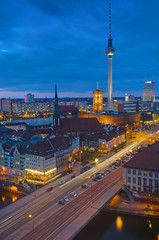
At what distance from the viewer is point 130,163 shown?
41.6 metres

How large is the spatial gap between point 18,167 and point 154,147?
110 ft

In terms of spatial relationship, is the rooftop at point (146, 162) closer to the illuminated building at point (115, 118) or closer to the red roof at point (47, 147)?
the red roof at point (47, 147)

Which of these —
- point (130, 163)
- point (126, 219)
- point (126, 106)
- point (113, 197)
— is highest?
point (126, 106)

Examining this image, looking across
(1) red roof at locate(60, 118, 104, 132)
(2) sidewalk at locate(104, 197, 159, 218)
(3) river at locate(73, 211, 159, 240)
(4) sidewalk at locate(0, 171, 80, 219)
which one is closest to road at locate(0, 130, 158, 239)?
(4) sidewalk at locate(0, 171, 80, 219)

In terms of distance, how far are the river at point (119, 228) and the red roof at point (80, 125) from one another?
48390 millimetres

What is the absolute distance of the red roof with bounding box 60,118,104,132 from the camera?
82.6m

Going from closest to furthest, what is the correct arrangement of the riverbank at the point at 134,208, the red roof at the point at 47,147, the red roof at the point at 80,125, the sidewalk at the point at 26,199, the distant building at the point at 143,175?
the sidewalk at the point at 26,199
the riverbank at the point at 134,208
the distant building at the point at 143,175
the red roof at the point at 47,147
the red roof at the point at 80,125

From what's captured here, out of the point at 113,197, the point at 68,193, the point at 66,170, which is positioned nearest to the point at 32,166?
the point at 66,170

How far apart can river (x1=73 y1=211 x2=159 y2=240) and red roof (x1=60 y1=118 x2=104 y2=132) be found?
1905 inches

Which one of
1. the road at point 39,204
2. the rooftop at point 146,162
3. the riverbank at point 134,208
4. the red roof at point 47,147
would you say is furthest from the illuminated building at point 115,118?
the riverbank at point 134,208

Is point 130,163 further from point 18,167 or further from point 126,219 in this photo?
point 18,167

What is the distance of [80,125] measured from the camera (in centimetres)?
8488

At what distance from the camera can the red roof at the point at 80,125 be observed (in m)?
82.6

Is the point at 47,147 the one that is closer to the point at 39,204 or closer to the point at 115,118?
the point at 39,204
